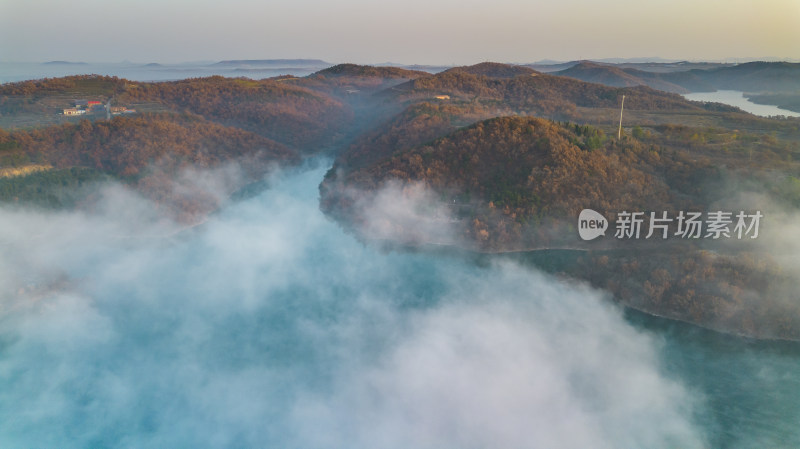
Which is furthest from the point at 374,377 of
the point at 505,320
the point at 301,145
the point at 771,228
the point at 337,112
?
the point at 337,112

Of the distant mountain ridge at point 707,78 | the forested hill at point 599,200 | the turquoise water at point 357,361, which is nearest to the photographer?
the turquoise water at point 357,361

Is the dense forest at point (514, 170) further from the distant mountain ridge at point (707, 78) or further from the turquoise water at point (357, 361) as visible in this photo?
the distant mountain ridge at point (707, 78)

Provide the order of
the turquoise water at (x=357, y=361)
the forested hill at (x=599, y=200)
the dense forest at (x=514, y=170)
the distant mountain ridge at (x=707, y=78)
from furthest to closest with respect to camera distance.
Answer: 1. the distant mountain ridge at (x=707, y=78)
2. the dense forest at (x=514, y=170)
3. the forested hill at (x=599, y=200)
4. the turquoise water at (x=357, y=361)

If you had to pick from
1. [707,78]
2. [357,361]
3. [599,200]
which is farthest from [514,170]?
[707,78]

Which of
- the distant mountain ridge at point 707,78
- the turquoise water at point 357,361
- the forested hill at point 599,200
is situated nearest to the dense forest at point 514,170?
the forested hill at point 599,200

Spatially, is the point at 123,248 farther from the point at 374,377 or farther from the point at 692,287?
the point at 692,287

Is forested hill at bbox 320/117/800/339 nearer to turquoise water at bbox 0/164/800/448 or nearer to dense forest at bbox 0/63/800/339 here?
dense forest at bbox 0/63/800/339

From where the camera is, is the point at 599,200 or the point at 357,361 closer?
the point at 357,361

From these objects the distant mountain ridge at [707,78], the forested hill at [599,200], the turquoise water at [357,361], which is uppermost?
the distant mountain ridge at [707,78]

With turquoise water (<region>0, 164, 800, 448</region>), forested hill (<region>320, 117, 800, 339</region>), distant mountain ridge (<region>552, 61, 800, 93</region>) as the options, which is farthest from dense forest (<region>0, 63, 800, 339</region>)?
distant mountain ridge (<region>552, 61, 800, 93</region>)

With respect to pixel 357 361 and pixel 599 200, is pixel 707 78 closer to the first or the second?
pixel 599 200
